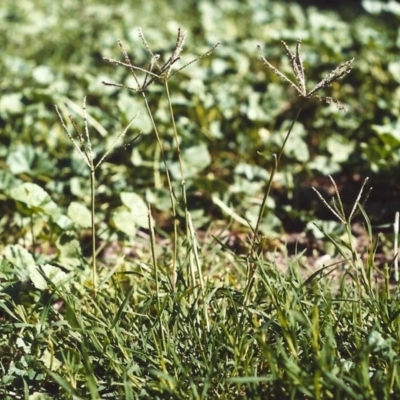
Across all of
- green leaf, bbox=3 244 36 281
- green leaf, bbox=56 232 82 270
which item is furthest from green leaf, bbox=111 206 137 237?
green leaf, bbox=3 244 36 281

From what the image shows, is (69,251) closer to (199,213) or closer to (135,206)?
(135,206)

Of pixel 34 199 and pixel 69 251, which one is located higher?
pixel 34 199

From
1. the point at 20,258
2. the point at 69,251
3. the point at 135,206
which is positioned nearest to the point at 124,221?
the point at 135,206

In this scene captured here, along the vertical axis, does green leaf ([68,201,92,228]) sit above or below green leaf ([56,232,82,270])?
above

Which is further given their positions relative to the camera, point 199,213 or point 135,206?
point 199,213

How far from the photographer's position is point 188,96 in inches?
118

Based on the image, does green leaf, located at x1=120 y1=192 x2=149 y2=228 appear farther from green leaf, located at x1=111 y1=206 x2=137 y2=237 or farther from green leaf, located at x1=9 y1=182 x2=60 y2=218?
green leaf, located at x1=9 y1=182 x2=60 y2=218

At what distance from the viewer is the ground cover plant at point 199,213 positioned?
1376 millimetres

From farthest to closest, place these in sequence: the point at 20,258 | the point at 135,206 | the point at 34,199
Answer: the point at 135,206 < the point at 34,199 < the point at 20,258

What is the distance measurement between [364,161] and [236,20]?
8.06 feet

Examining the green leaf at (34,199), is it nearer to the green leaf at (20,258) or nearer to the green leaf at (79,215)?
the green leaf at (79,215)

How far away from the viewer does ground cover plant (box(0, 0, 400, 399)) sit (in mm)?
1376

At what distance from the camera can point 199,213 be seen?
2.26 metres

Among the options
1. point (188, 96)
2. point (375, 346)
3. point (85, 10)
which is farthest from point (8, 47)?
point (375, 346)
